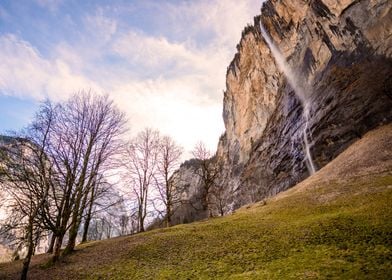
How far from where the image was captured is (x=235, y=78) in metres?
74.4

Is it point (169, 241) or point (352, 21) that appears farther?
point (352, 21)

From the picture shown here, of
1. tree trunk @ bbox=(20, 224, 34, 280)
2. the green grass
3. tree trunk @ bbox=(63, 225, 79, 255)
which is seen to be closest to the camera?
the green grass

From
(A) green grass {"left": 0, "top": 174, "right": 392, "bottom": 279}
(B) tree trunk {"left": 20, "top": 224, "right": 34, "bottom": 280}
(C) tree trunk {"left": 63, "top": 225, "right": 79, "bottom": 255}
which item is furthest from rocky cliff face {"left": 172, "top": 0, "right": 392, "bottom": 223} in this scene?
(B) tree trunk {"left": 20, "top": 224, "right": 34, "bottom": 280}

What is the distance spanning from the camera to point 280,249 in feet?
35.2

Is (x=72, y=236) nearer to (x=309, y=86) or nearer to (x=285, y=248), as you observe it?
(x=285, y=248)

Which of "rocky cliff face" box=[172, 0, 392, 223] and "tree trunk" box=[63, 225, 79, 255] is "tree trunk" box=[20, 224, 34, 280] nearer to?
"tree trunk" box=[63, 225, 79, 255]

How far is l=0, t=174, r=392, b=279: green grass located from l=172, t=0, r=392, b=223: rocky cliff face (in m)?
15.6

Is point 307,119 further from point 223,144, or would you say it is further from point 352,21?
point 223,144

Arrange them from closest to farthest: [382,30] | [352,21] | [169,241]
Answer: [169,241] → [382,30] → [352,21]

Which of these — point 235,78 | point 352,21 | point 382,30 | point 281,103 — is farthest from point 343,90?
point 235,78

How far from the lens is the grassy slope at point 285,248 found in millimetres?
8495

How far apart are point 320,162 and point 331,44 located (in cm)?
1866

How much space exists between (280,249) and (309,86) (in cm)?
3657

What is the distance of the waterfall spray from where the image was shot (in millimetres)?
33844
